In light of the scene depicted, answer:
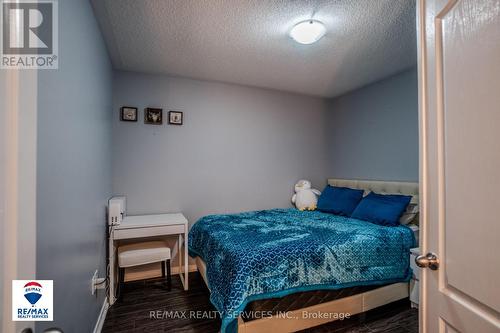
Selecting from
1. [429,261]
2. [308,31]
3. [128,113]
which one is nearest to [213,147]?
[128,113]

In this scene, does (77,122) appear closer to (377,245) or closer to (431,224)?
(431,224)

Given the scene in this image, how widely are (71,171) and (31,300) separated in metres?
0.69

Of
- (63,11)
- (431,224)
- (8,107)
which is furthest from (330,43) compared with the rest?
(8,107)

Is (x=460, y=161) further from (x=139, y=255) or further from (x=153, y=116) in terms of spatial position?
(x=153, y=116)

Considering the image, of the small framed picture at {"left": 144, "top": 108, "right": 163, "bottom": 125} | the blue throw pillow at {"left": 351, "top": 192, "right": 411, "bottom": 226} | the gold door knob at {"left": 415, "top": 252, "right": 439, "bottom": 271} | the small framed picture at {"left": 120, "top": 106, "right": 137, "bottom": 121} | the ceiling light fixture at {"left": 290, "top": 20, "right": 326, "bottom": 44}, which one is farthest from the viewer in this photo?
the small framed picture at {"left": 144, "top": 108, "right": 163, "bottom": 125}

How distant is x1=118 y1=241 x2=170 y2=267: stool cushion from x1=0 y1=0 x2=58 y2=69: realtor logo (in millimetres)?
1846

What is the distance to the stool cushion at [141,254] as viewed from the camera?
2.20 meters

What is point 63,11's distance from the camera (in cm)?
107

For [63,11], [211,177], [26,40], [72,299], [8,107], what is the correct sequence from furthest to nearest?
[211,177]
[72,299]
[63,11]
[26,40]
[8,107]

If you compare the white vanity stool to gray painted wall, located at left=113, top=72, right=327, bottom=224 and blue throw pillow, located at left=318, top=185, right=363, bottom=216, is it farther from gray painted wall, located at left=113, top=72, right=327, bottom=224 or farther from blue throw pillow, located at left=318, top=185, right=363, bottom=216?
blue throw pillow, located at left=318, top=185, right=363, bottom=216

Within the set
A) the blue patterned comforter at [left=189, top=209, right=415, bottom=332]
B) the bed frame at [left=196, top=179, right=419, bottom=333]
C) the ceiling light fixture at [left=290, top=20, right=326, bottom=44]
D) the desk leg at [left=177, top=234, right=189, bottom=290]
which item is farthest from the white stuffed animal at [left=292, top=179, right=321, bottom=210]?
the ceiling light fixture at [left=290, top=20, right=326, bottom=44]

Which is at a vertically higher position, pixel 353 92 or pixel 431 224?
pixel 353 92

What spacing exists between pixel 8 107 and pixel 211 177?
2554 mm

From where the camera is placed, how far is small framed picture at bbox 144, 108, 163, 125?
282 cm
